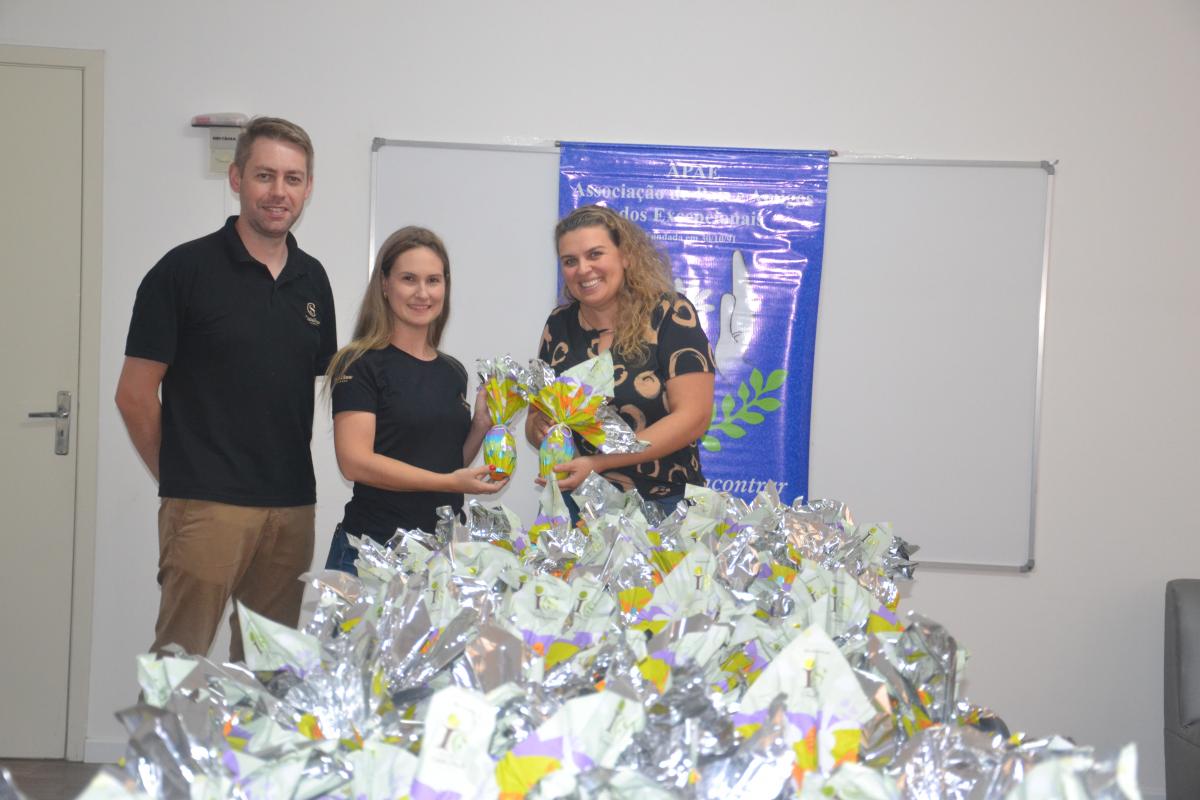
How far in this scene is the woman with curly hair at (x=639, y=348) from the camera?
2.34 metres

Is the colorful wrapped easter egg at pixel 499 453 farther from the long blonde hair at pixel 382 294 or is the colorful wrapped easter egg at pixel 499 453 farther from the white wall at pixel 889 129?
the white wall at pixel 889 129

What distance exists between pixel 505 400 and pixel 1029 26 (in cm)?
257

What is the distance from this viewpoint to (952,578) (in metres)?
3.74

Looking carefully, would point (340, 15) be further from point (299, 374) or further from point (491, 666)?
point (491, 666)

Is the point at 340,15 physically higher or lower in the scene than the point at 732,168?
higher

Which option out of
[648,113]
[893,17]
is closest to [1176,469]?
[893,17]

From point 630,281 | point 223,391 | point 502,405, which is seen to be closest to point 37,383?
point 223,391

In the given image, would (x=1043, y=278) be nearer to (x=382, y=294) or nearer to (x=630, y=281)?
(x=630, y=281)

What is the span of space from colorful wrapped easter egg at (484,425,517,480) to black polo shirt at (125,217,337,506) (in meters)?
0.57

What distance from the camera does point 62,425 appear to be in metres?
3.73

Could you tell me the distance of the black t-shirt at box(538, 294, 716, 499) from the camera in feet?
7.78

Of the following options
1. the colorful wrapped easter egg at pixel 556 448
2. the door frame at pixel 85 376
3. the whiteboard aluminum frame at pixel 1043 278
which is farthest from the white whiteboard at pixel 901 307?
the colorful wrapped easter egg at pixel 556 448

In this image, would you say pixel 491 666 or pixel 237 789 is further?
pixel 491 666

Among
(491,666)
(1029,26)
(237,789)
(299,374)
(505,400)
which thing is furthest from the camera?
(1029,26)
